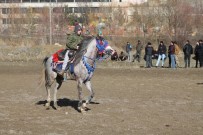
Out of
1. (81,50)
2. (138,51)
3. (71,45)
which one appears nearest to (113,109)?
(81,50)

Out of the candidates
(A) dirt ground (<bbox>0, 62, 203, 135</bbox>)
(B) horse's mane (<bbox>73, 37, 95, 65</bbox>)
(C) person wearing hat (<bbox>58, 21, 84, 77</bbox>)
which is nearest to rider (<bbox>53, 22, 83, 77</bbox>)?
(C) person wearing hat (<bbox>58, 21, 84, 77</bbox>)

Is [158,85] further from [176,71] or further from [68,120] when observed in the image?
[68,120]

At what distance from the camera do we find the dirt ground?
11078 millimetres

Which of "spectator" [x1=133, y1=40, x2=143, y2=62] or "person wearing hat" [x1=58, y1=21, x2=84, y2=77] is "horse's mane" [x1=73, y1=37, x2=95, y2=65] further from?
"spectator" [x1=133, y1=40, x2=143, y2=62]

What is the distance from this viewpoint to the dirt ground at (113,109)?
36.3 feet

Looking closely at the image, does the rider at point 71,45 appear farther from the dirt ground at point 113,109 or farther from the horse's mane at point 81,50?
the dirt ground at point 113,109

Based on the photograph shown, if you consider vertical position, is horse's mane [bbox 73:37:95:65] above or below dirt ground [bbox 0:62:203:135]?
above

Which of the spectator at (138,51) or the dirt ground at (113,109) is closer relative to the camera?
the dirt ground at (113,109)

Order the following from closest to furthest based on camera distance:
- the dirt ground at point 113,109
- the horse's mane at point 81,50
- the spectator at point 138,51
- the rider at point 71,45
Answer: the dirt ground at point 113,109
the horse's mane at point 81,50
the rider at point 71,45
the spectator at point 138,51

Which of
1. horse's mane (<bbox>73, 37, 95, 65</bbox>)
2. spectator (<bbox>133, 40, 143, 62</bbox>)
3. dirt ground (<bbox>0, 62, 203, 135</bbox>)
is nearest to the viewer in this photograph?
dirt ground (<bbox>0, 62, 203, 135</bbox>)

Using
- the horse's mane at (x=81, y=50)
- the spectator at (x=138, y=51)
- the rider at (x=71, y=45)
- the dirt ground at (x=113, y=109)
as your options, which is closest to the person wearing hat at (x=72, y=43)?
the rider at (x=71, y=45)

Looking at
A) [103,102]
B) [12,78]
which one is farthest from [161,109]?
[12,78]


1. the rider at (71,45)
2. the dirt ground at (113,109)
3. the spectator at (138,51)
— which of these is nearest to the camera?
the dirt ground at (113,109)

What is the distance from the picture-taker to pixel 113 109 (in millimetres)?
13844
